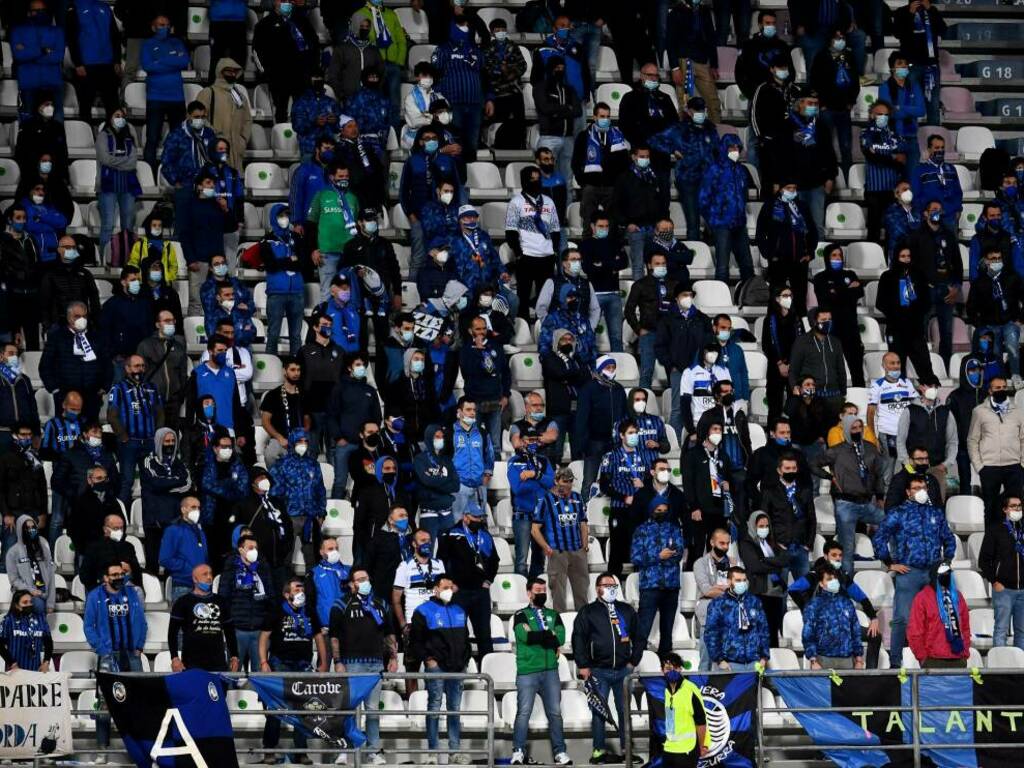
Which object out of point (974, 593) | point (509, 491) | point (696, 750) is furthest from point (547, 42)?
point (696, 750)

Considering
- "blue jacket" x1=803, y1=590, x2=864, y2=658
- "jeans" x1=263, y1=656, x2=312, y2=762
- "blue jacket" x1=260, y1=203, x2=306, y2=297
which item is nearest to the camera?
"jeans" x1=263, y1=656, x2=312, y2=762

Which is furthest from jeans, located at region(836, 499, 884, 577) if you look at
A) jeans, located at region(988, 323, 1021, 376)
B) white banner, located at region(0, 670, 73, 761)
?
white banner, located at region(0, 670, 73, 761)

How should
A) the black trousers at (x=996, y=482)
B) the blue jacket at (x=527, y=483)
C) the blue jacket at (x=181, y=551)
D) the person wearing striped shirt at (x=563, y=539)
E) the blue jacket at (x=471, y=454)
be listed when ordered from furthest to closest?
1. the black trousers at (x=996, y=482)
2. the blue jacket at (x=471, y=454)
3. the blue jacket at (x=527, y=483)
4. the person wearing striped shirt at (x=563, y=539)
5. the blue jacket at (x=181, y=551)

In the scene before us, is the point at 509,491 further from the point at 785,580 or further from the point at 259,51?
the point at 259,51

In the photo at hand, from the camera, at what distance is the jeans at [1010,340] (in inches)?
993

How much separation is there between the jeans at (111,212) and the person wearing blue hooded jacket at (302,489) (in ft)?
13.8

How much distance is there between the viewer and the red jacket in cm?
2122

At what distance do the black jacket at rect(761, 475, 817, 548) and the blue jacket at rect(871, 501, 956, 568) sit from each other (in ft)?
2.09

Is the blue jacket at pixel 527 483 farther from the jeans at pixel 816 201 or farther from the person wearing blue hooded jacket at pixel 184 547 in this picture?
the jeans at pixel 816 201

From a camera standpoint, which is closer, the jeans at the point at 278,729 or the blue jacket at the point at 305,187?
the jeans at the point at 278,729

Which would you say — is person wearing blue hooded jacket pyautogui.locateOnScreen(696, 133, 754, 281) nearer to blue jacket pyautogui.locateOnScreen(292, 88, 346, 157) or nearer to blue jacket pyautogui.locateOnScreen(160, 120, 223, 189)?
blue jacket pyautogui.locateOnScreen(292, 88, 346, 157)

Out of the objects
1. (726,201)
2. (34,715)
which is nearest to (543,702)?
(34,715)

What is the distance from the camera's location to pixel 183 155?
2491 centimetres

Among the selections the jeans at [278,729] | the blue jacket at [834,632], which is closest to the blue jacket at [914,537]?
the blue jacket at [834,632]
